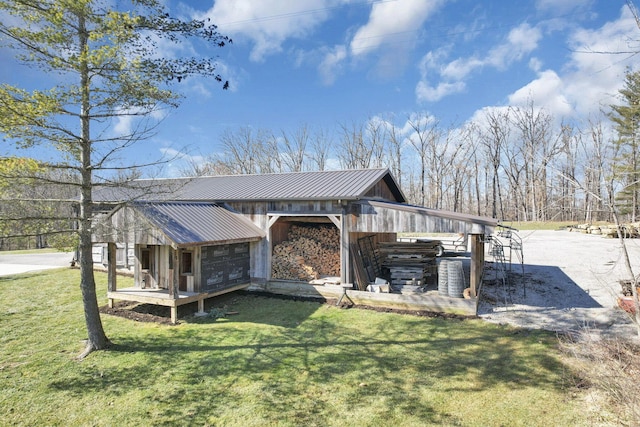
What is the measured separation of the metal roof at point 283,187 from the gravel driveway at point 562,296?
500 cm

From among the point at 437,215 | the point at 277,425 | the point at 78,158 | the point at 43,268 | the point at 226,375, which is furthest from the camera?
the point at 43,268

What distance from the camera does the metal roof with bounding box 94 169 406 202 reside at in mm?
10234

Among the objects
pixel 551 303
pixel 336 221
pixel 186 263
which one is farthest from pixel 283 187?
pixel 551 303

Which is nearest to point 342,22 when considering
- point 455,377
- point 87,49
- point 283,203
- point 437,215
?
point 283,203

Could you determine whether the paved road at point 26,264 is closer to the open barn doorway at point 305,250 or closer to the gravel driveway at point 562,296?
the open barn doorway at point 305,250

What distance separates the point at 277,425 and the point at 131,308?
7.13m

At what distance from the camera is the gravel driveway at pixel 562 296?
25.3ft

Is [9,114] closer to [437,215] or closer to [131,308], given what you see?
[131,308]

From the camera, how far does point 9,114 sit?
5070 millimetres

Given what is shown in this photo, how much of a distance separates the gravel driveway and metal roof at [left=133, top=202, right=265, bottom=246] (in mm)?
7148

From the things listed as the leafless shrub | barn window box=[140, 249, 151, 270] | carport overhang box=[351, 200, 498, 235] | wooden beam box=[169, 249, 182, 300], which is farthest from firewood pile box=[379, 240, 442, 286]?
barn window box=[140, 249, 151, 270]

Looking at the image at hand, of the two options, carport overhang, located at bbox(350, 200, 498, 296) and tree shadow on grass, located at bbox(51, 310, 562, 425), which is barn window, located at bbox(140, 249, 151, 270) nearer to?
tree shadow on grass, located at bbox(51, 310, 562, 425)

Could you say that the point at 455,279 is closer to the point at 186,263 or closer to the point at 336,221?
the point at 336,221

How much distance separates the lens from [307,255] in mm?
11672
